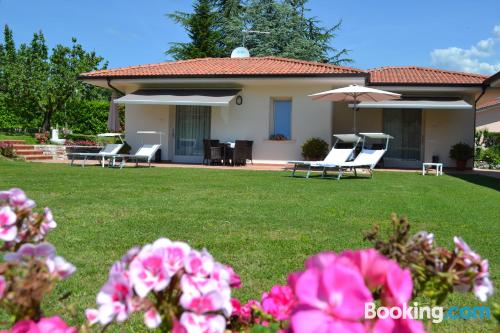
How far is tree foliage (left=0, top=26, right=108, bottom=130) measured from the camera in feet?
107

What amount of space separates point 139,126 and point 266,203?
15.7m

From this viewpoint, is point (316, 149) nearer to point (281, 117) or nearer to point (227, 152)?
point (281, 117)

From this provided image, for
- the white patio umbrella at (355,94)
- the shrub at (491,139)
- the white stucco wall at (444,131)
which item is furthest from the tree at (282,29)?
the white patio umbrella at (355,94)

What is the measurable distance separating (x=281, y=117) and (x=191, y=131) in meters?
4.34

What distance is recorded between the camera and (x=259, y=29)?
41.2 meters

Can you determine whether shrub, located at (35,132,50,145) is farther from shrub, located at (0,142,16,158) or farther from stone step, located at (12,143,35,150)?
shrub, located at (0,142,16,158)

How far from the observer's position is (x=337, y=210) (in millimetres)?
8500

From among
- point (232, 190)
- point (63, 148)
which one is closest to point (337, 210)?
point (232, 190)


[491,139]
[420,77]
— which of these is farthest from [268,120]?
[491,139]

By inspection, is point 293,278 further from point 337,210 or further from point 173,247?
point 337,210

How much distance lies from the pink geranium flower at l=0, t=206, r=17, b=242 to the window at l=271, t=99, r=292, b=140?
20.8 metres

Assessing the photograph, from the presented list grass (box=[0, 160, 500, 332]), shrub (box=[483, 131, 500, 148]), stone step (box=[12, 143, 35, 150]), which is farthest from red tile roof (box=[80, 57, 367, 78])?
shrub (box=[483, 131, 500, 148])

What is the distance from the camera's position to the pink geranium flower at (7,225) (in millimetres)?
1469

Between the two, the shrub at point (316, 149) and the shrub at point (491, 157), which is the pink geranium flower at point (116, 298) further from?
the shrub at point (491, 157)
